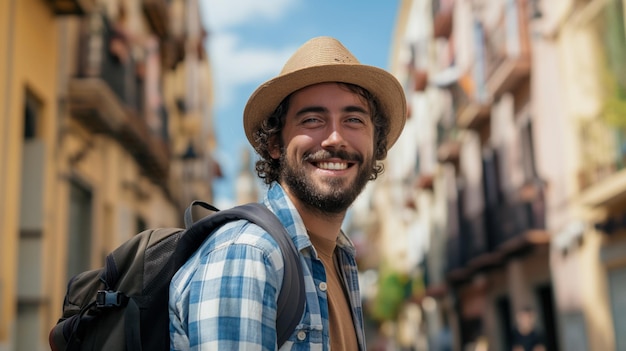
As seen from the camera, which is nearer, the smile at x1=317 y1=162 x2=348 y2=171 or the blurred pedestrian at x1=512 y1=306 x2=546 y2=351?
the smile at x1=317 y1=162 x2=348 y2=171

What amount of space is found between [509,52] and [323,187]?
49.8ft

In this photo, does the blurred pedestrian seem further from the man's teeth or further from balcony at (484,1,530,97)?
the man's teeth

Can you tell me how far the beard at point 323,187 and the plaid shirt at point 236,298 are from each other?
319 millimetres

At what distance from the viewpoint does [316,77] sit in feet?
7.94

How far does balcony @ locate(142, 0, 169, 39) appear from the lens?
752 inches

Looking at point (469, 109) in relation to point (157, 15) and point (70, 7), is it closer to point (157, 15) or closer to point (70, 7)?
→ point (157, 15)

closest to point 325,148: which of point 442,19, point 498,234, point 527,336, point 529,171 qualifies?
point 527,336

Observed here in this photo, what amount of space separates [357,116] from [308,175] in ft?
0.80

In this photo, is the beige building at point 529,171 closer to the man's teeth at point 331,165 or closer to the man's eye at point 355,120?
the man's eye at point 355,120

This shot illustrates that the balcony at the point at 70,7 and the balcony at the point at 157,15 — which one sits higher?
the balcony at the point at 157,15

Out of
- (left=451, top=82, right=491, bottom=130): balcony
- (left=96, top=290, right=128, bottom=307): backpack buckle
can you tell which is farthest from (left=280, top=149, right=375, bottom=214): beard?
(left=451, top=82, right=491, bottom=130): balcony

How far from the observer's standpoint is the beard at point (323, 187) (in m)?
2.36

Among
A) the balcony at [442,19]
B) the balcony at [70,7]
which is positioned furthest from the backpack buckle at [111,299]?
the balcony at [442,19]

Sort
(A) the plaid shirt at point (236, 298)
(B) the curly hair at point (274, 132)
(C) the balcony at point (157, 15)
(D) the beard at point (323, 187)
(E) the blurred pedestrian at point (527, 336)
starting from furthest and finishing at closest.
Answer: (C) the balcony at point (157, 15)
(E) the blurred pedestrian at point (527, 336)
(B) the curly hair at point (274, 132)
(D) the beard at point (323, 187)
(A) the plaid shirt at point (236, 298)
